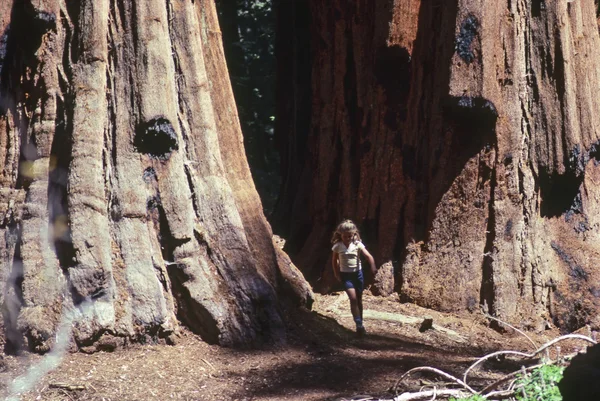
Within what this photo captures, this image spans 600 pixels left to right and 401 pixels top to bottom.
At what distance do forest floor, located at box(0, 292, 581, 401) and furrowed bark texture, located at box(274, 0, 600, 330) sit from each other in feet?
3.25

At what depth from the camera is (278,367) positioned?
5.96 metres

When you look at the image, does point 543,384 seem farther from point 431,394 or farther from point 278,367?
point 278,367

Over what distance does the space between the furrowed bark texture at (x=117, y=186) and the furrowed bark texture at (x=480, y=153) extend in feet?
8.20

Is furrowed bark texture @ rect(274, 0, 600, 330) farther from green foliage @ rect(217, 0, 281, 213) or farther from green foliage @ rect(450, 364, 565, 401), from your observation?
green foliage @ rect(217, 0, 281, 213)

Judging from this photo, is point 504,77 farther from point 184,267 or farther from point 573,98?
point 184,267

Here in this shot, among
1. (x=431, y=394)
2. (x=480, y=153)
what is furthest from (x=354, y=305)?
→ (x=431, y=394)

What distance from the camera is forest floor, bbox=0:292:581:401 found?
212 inches

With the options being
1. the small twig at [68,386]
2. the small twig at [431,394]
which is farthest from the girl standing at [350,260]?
the small twig at [68,386]

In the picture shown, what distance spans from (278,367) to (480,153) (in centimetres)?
348

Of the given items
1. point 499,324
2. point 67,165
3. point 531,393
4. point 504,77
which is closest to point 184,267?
point 67,165

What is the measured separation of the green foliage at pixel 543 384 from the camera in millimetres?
4215

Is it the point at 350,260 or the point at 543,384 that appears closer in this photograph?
the point at 543,384

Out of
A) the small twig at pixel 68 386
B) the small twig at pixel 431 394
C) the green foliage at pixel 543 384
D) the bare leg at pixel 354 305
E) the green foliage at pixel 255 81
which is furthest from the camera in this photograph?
the green foliage at pixel 255 81

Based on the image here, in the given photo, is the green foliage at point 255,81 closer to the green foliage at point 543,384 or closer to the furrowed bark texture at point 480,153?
the furrowed bark texture at point 480,153
